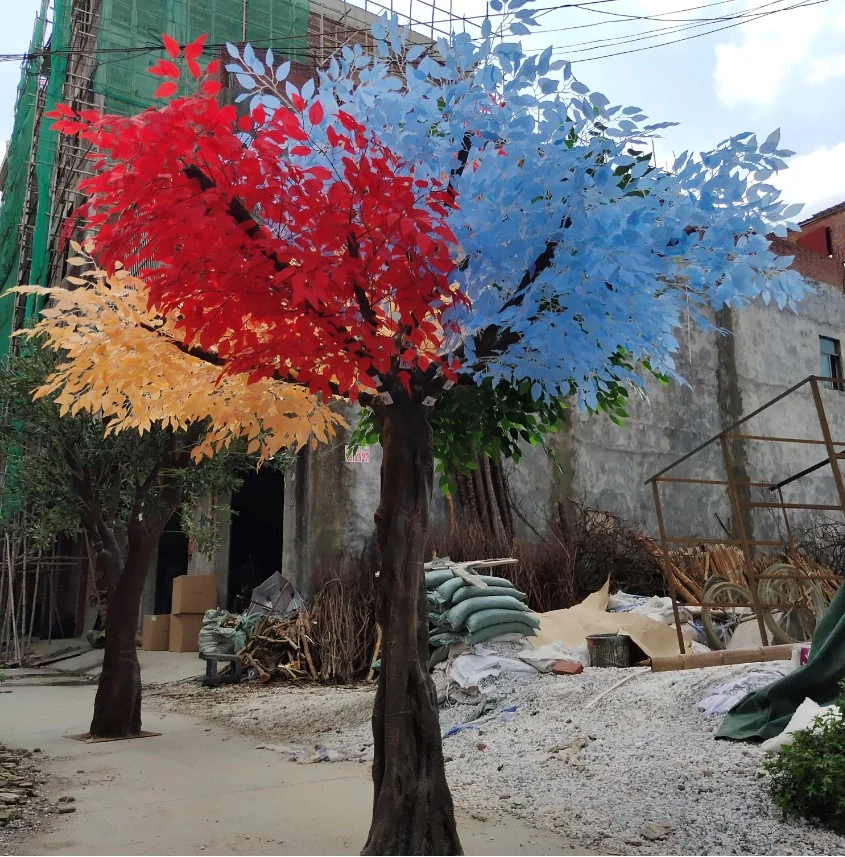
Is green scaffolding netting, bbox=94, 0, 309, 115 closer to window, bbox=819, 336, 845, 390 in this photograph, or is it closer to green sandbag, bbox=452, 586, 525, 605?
green sandbag, bbox=452, 586, 525, 605

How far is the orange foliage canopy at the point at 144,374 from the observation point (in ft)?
15.7

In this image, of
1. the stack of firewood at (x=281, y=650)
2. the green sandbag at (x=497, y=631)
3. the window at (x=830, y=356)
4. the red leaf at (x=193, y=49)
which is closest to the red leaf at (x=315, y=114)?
the red leaf at (x=193, y=49)

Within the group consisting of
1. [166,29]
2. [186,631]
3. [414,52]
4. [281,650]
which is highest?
[166,29]

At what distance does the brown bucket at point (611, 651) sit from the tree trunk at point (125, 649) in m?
4.73

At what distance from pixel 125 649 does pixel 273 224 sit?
570cm

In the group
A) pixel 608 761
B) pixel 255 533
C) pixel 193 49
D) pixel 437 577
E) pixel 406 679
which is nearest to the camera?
pixel 193 49

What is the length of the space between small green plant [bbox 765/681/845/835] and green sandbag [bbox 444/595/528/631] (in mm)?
4787

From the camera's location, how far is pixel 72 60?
18.3 m

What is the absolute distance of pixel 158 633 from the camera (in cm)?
1498

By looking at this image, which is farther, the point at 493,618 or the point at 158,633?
the point at 158,633

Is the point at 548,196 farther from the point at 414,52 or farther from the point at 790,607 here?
the point at 790,607

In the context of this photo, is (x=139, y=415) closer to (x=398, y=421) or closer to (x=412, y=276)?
(x=398, y=421)

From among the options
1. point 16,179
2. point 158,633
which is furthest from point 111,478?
point 16,179

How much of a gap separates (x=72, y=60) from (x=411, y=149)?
18.0m
